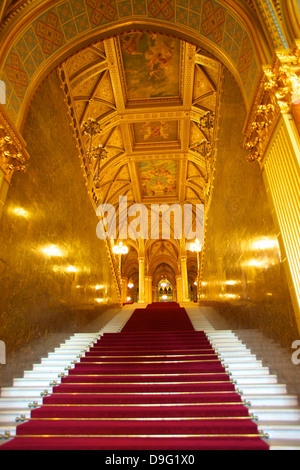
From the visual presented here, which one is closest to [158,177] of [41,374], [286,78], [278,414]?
[286,78]

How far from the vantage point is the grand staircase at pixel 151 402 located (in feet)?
8.32

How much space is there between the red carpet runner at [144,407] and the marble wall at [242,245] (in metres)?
1.04

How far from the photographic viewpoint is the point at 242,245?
5.20 metres

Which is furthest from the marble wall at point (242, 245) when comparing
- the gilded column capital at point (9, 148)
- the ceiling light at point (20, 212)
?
the ceiling light at point (20, 212)

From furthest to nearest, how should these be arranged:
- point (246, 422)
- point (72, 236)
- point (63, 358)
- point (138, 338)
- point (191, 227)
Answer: point (191, 227) → point (72, 236) → point (138, 338) → point (63, 358) → point (246, 422)

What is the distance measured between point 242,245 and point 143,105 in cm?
663

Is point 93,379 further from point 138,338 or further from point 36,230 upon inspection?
point 36,230

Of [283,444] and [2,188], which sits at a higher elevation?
[2,188]

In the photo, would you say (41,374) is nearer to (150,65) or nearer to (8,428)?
(8,428)

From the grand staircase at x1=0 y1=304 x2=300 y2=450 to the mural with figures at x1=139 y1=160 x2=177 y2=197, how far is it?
955 centimetres

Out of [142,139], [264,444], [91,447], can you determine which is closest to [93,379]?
[91,447]

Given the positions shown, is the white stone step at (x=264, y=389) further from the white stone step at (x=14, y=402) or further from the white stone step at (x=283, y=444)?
the white stone step at (x=14, y=402)
